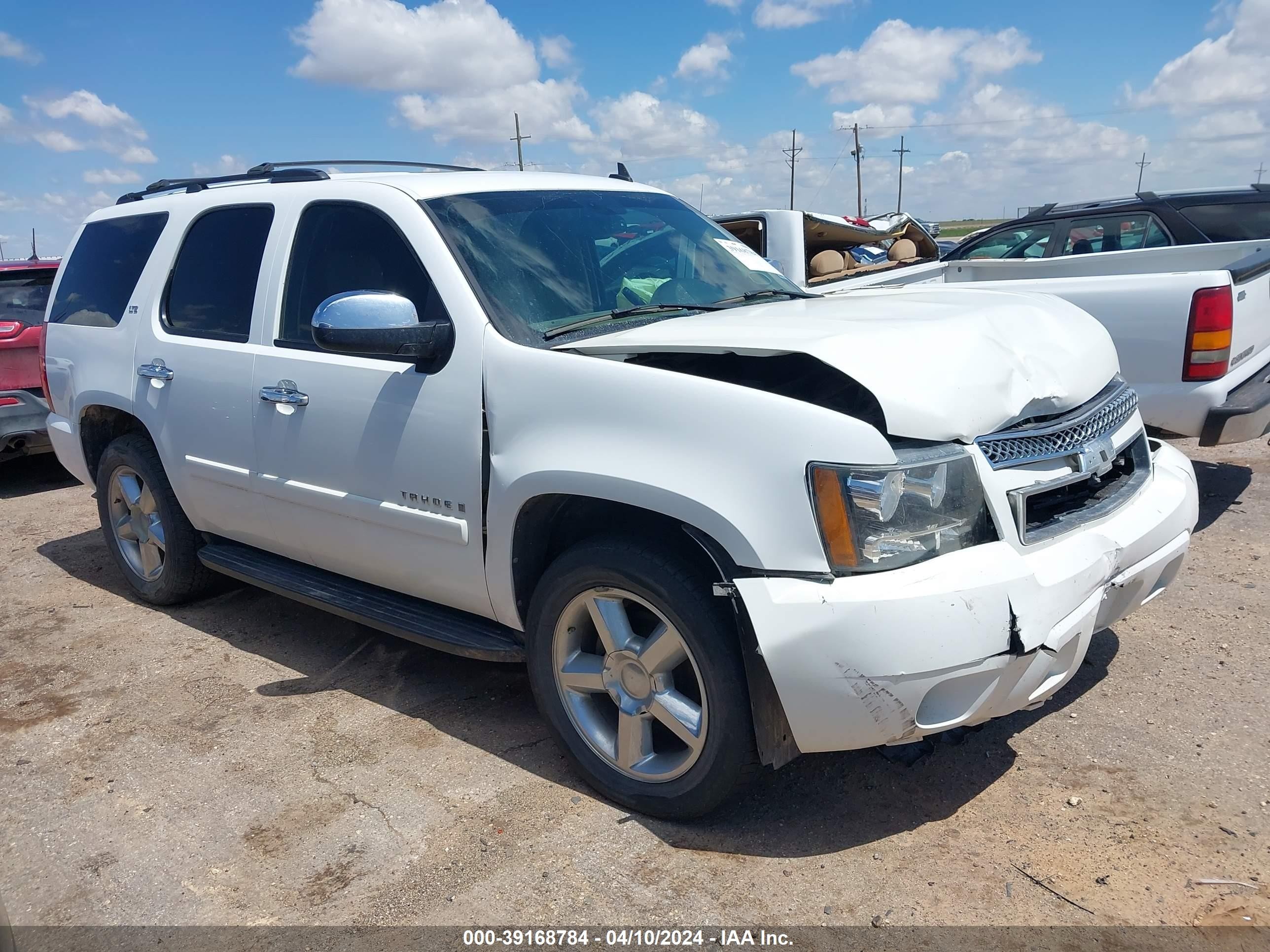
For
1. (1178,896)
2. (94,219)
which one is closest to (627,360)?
(1178,896)

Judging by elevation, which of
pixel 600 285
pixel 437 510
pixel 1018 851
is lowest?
pixel 1018 851

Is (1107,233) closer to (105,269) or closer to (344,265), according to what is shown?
(344,265)

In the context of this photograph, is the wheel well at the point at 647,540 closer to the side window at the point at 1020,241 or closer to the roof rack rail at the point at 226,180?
the roof rack rail at the point at 226,180

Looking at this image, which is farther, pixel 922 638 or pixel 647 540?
pixel 647 540

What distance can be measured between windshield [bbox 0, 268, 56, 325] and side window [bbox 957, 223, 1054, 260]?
7489 millimetres

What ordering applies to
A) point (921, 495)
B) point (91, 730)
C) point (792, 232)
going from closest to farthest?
point (921, 495), point (91, 730), point (792, 232)

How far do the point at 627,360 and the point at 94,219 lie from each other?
141 inches

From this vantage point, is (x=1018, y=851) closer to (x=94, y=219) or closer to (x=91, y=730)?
(x=91, y=730)

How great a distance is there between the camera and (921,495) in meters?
2.48

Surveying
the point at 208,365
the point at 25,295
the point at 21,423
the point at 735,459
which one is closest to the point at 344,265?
the point at 208,365

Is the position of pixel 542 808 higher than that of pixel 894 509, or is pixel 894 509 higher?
pixel 894 509

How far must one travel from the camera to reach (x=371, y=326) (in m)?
3.10

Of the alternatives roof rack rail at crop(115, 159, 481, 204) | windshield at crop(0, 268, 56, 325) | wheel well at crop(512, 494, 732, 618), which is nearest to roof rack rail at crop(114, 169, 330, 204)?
roof rack rail at crop(115, 159, 481, 204)

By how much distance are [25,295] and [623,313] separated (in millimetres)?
6624
